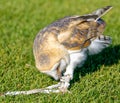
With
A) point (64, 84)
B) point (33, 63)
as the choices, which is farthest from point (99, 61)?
point (64, 84)

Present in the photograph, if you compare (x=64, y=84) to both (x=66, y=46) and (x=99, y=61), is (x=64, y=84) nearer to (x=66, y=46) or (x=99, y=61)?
(x=66, y=46)

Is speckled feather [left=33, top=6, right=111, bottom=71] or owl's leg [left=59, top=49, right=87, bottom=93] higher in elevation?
speckled feather [left=33, top=6, right=111, bottom=71]

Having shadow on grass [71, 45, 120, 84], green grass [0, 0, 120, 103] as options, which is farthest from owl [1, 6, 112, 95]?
shadow on grass [71, 45, 120, 84]

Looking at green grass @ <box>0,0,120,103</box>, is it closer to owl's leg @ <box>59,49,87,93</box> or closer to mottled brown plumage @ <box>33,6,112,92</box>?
owl's leg @ <box>59,49,87,93</box>

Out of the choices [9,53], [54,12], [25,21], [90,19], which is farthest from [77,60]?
[54,12]

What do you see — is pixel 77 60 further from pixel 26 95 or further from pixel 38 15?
pixel 38 15
